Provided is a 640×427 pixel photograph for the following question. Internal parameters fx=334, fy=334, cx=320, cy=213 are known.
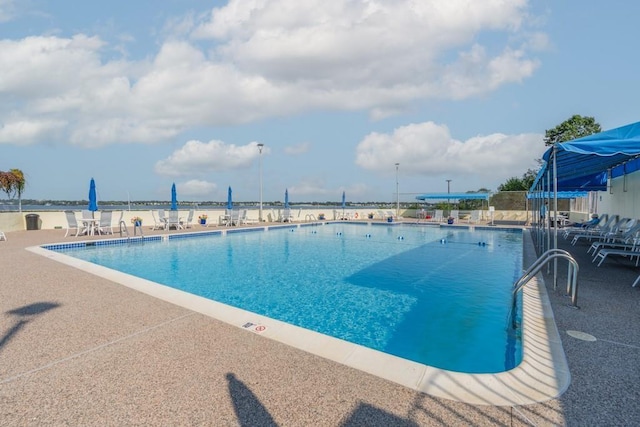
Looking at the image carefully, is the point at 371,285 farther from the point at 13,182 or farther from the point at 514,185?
the point at 514,185

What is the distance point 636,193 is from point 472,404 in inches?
413

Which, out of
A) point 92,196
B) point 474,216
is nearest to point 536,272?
point 92,196

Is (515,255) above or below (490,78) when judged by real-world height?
below

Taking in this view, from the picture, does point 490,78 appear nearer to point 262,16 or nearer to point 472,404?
point 262,16

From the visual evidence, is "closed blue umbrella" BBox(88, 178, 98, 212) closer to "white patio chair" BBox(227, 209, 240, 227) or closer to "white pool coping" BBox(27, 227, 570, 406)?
"white patio chair" BBox(227, 209, 240, 227)

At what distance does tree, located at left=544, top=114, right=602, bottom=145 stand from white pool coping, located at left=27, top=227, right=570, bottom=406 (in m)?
25.2

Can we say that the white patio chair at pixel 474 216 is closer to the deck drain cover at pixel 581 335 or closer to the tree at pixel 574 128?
the tree at pixel 574 128

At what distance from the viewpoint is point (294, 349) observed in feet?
9.66

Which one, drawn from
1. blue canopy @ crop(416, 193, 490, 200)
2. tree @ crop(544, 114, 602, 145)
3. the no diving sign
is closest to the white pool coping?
the no diving sign

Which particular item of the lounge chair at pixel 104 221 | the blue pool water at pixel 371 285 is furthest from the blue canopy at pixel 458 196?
the lounge chair at pixel 104 221

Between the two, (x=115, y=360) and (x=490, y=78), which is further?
(x=490, y=78)

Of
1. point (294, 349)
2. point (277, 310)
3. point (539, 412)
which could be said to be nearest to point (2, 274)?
point (277, 310)

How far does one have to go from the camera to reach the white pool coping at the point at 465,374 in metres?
2.23

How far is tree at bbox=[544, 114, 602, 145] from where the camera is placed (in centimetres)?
2319
